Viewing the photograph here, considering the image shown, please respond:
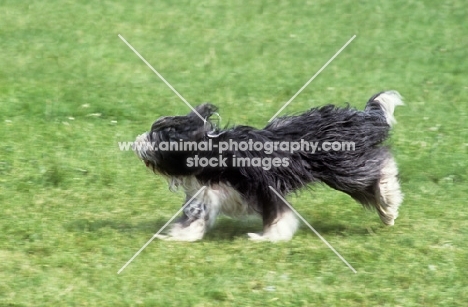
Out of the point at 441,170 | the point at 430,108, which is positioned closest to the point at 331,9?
the point at 430,108

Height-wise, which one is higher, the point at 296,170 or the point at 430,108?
the point at 296,170

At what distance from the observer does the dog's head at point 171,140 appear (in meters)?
5.54

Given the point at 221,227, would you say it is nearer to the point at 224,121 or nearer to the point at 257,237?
the point at 257,237

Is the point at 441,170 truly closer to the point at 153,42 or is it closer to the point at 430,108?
the point at 430,108

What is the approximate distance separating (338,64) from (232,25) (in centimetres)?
211

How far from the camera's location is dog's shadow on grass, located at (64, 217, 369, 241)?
5980 mm

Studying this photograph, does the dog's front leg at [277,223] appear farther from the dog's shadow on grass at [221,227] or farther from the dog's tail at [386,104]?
the dog's tail at [386,104]

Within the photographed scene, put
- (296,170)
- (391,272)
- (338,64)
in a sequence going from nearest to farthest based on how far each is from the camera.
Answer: (391,272) → (296,170) → (338,64)

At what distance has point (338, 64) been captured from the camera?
11.2m

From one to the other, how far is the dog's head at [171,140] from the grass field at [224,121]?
546mm

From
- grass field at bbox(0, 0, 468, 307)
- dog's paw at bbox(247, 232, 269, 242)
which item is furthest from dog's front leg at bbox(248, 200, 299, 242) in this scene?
grass field at bbox(0, 0, 468, 307)

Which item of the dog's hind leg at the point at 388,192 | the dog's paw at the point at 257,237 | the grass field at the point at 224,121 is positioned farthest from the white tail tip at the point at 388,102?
the dog's paw at the point at 257,237

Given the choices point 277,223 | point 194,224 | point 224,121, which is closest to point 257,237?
point 277,223

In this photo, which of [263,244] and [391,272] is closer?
[391,272]
